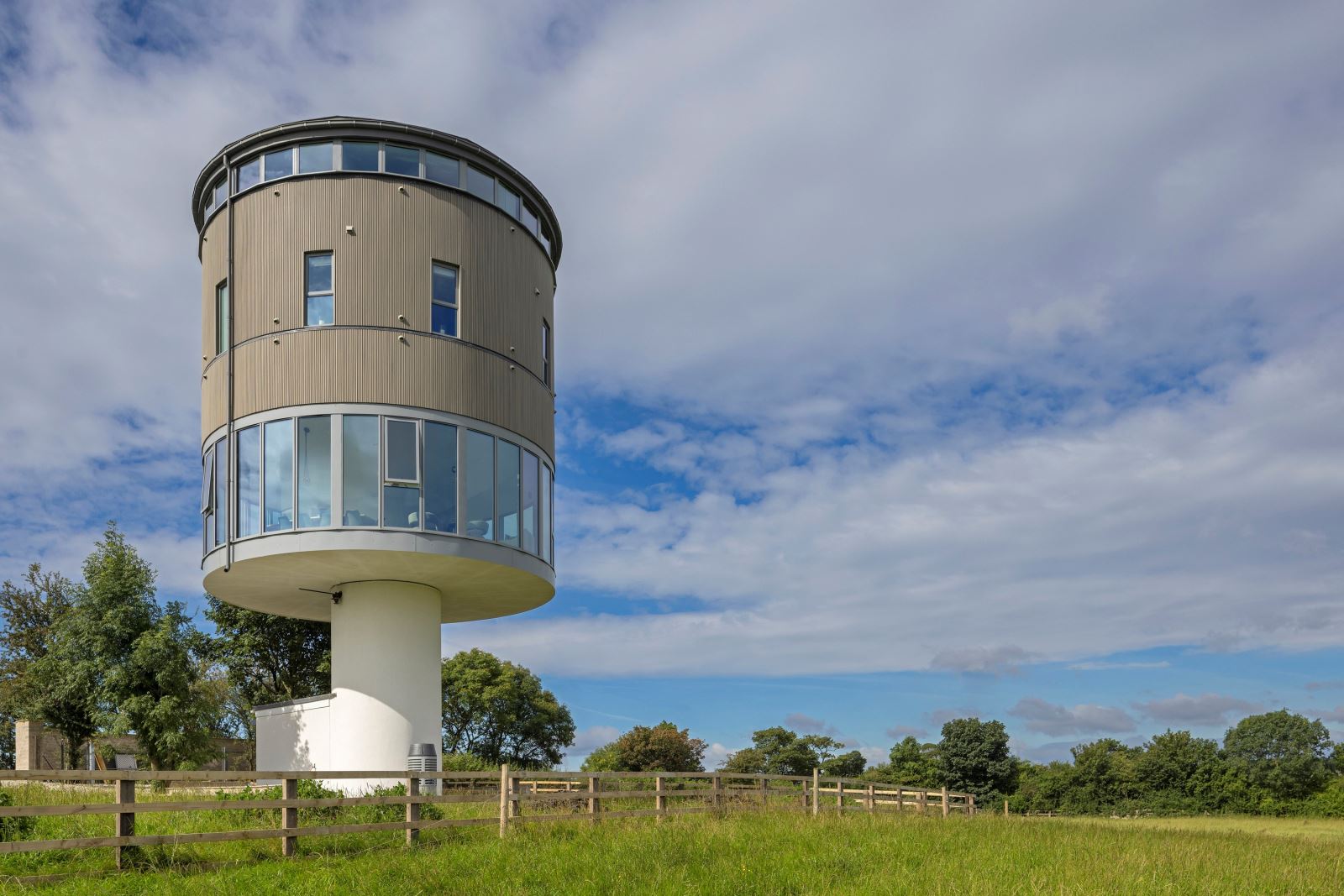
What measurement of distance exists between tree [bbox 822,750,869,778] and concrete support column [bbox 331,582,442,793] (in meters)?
41.6

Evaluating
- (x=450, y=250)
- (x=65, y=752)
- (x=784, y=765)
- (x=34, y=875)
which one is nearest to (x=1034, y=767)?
(x=784, y=765)

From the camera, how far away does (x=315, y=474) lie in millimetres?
19984

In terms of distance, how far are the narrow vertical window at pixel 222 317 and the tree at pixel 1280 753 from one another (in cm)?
5509

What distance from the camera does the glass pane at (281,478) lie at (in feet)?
65.7

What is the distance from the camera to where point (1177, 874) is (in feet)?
42.4

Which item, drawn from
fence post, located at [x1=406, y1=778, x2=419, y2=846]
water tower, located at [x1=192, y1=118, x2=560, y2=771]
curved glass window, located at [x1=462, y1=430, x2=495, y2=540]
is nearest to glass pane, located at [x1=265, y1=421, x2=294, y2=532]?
water tower, located at [x1=192, y1=118, x2=560, y2=771]

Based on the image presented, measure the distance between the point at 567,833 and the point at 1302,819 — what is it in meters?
43.4

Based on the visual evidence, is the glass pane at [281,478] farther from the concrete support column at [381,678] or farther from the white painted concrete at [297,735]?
the white painted concrete at [297,735]

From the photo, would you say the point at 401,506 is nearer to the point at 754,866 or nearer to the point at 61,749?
the point at 754,866

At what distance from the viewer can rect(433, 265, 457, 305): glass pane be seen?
21.5 metres

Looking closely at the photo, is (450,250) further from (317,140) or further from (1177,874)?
(1177,874)

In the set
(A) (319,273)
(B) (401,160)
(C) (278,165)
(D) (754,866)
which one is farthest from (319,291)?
(D) (754,866)

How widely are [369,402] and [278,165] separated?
18.5ft

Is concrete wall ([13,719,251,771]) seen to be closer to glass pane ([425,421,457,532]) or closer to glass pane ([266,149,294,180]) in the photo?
glass pane ([425,421,457,532])
